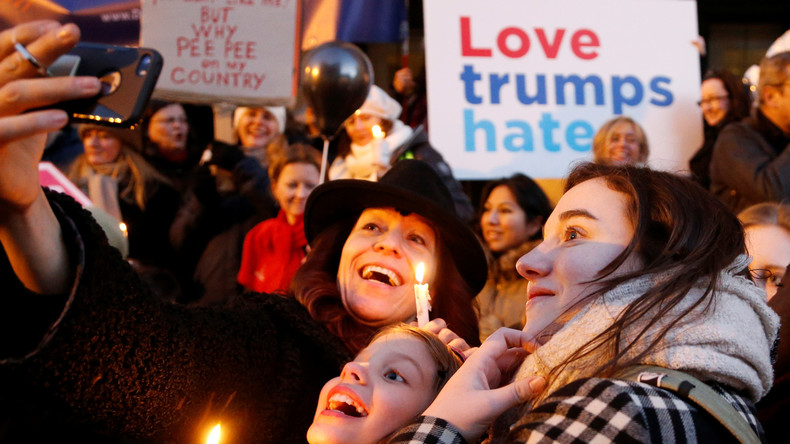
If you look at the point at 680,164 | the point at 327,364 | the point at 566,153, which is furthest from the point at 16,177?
the point at 680,164

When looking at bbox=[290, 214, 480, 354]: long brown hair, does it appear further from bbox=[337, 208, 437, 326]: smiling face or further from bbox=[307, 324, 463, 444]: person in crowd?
bbox=[307, 324, 463, 444]: person in crowd

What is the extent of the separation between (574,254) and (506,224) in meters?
2.91

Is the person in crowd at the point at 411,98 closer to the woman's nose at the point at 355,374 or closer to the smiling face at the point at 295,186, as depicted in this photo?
the smiling face at the point at 295,186

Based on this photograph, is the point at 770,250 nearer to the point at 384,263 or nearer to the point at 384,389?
the point at 384,263

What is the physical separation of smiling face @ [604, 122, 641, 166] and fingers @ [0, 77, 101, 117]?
3.84 meters

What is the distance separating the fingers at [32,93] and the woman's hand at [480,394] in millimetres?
899

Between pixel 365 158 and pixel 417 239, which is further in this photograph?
pixel 365 158

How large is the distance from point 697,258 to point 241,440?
1.34 m

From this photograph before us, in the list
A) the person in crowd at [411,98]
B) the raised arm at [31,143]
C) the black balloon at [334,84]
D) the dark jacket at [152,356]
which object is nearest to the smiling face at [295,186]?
the black balloon at [334,84]

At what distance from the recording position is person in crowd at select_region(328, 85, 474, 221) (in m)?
4.69

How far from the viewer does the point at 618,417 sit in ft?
4.60

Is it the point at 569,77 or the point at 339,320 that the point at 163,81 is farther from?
the point at 339,320

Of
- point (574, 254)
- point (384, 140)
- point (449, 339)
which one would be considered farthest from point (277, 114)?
point (574, 254)

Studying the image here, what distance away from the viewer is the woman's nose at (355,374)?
196 cm
